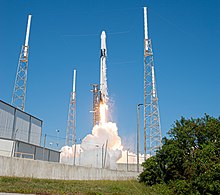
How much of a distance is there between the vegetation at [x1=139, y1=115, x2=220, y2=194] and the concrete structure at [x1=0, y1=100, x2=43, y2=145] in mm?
20623

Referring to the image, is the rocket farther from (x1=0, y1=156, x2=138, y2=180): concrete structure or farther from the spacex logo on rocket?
(x1=0, y1=156, x2=138, y2=180): concrete structure

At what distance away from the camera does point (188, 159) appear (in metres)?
25.2

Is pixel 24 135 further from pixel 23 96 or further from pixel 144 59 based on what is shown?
pixel 144 59

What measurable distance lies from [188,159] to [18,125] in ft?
92.3

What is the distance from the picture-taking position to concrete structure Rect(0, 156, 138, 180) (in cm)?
2450

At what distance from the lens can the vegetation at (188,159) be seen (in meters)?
21.4

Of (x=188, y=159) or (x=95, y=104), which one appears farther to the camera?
(x=95, y=104)

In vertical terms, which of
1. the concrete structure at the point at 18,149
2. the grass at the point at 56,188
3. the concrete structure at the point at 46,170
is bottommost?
the grass at the point at 56,188

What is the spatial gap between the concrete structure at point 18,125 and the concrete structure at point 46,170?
A: 12.7 meters

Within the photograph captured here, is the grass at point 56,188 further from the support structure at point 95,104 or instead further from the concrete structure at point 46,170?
the support structure at point 95,104

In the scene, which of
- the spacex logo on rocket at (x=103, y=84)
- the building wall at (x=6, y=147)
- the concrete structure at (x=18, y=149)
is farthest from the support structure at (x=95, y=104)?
the building wall at (x=6, y=147)

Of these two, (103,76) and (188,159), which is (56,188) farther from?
(103,76)

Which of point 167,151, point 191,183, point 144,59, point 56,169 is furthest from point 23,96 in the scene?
point 191,183

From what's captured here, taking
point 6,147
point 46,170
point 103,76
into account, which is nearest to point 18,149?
point 6,147
